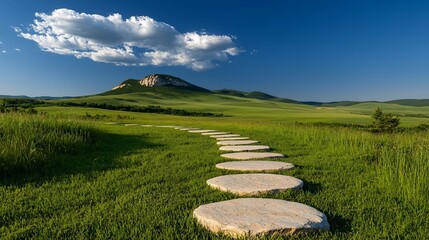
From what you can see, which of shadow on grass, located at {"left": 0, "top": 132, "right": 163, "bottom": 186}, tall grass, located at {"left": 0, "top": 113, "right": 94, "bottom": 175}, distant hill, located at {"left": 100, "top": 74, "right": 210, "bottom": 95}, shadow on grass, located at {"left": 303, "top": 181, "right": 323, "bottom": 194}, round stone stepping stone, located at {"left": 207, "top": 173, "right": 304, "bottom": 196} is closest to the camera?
round stone stepping stone, located at {"left": 207, "top": 173, "right": 304, "bottom": 196}

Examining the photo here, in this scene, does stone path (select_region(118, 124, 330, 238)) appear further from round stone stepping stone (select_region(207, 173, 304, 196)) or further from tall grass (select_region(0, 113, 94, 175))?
tall grass (select_region(0, 113, 94, 175))

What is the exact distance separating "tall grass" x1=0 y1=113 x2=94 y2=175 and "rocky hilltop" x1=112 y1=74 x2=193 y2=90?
138 metres

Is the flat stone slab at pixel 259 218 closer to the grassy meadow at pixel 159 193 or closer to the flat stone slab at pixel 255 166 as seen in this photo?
the grassy meadow at pixel 159 193

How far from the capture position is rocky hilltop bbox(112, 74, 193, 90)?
146262 mm

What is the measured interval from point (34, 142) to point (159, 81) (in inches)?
5748

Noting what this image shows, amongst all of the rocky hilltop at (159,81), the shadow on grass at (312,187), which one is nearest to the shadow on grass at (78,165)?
the shadow on grass at (312,187)

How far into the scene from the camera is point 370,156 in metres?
5.27

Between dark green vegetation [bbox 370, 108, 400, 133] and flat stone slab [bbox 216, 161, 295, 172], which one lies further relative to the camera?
dark green vegetation [bbox 370, 108, 400, 133]

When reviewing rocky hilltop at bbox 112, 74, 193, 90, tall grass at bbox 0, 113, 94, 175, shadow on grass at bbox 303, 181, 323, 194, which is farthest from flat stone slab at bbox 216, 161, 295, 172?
rocky hilltop at bbox 112, 74, 193, 90

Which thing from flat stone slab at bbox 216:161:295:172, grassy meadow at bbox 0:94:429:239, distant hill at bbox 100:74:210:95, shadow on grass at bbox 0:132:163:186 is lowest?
shadow on grass at bbox 0:132:163:186

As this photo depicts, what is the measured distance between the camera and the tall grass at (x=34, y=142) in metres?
4.24

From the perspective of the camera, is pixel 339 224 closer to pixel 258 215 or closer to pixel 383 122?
pixel 258 215

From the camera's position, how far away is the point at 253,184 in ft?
10.3

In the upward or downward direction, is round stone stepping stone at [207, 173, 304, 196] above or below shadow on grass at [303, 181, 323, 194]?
above
